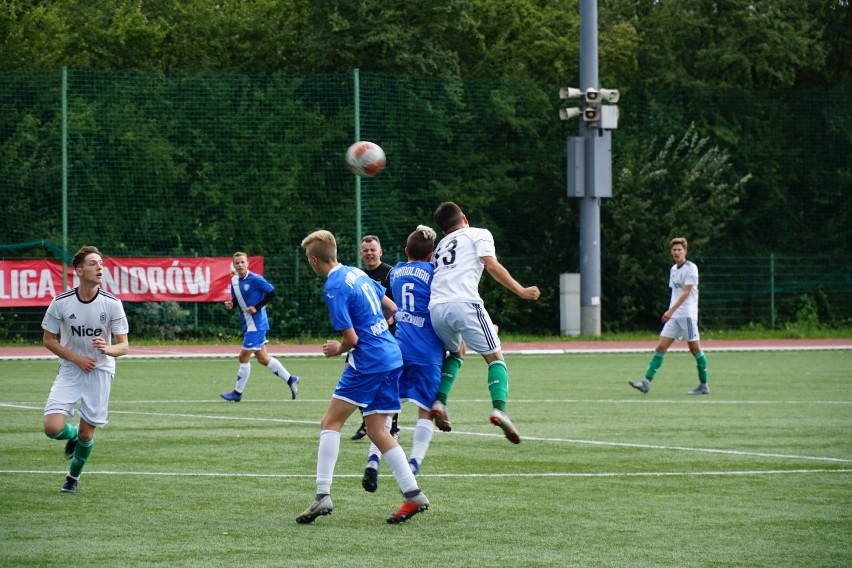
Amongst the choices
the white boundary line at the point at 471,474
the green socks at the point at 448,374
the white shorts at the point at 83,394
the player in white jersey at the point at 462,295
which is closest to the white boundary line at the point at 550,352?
the white boundary line at the point at 471,474

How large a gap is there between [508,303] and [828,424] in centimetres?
2033

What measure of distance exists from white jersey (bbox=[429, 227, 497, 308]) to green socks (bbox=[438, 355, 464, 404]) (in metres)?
0.59

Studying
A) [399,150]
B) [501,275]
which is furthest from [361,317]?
[399,150]

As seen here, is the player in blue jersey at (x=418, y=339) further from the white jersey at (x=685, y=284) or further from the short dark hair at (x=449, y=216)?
the white jersey at (x=685, y=284)

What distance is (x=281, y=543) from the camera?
26.6 feet

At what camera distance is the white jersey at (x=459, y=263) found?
1091cm

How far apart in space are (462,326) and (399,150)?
935 inches

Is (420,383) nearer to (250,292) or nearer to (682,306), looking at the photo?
(250,292)

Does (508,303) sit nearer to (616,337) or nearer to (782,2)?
(616,337)

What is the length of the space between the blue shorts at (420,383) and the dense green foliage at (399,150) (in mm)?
22154

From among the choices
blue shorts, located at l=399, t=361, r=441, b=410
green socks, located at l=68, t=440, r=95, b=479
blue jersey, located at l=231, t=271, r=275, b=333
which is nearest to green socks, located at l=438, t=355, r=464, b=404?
blue shorts, located at l=399, t=361, r=441, b=410

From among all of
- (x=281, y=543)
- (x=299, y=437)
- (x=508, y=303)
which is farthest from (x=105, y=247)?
(x=281, y=543)

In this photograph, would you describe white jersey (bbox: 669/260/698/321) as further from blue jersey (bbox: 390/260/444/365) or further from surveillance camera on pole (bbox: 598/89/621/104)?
surveillance camera on pole (bbox: 598/89/621/104)

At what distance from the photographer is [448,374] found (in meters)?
11.1
